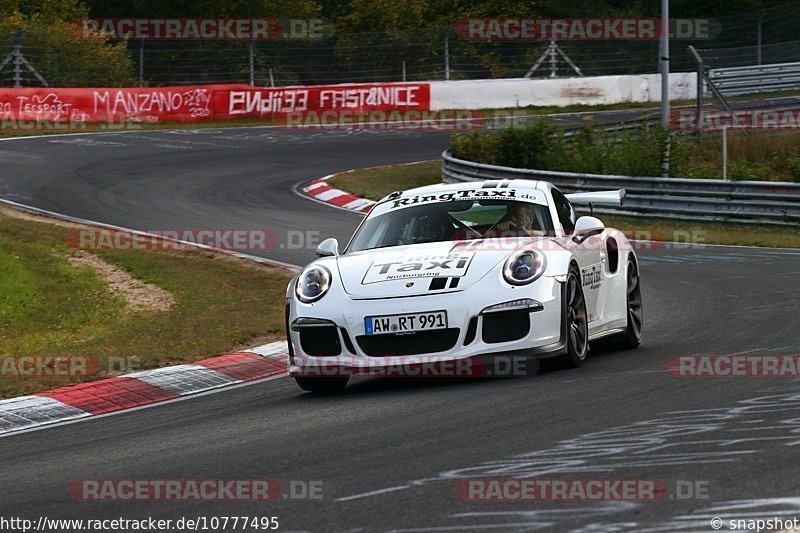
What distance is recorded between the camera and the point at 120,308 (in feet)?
44.7

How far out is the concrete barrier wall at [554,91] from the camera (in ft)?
121

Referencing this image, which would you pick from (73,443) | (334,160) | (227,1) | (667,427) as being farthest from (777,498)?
(227,1)

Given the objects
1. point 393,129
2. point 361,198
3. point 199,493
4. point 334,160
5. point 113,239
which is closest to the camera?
point 199,493

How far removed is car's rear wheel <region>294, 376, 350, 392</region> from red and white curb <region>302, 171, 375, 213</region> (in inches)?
528

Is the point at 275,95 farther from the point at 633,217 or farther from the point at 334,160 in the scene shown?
the point at 633,217

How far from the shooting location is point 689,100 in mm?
41281

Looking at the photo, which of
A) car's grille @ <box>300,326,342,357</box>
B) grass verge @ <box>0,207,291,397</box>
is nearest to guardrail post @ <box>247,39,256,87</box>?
grass verge @ <box>0,207,291,397</box>

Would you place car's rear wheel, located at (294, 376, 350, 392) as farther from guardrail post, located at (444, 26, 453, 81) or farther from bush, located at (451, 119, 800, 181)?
guardrail post, located at (444, 26, 453, 81)

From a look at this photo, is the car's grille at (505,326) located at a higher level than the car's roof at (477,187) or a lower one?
lower

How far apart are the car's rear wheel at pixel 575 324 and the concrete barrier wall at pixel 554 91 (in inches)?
1116

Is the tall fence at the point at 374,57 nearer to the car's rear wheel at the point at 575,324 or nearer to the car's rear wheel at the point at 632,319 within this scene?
the car's rear wheel at the point at 632,319

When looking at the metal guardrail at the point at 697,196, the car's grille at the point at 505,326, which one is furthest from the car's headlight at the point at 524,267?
the metal guardrail at the point at 697,196

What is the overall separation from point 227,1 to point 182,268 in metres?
38.6

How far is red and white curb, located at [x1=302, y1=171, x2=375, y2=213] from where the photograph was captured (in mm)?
22844
